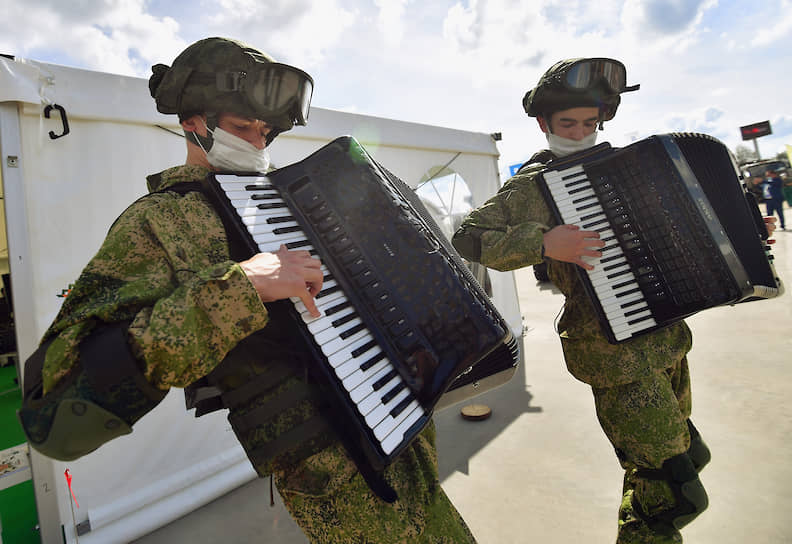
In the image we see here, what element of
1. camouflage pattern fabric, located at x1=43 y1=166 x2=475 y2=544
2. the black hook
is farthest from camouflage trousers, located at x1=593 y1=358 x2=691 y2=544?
the black hook

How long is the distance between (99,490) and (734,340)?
5254mm

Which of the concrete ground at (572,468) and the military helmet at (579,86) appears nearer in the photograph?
the military helmet at (579,86)

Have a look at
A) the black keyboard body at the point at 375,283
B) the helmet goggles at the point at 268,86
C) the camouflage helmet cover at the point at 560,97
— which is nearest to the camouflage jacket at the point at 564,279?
the camouflage helmet cover at the point at 560,97

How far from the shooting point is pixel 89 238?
7.66 ft

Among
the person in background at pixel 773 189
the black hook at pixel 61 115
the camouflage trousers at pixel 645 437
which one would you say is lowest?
the person in background at pixel 773 189

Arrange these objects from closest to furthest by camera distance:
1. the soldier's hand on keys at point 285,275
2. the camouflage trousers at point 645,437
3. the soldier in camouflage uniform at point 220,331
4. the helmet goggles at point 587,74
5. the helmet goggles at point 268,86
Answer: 1. the soldier in camouflage uniform at point 220,331
2. the soldier's hand on keys at point 285,275
3. the helmet goggles at point 268,86
4. the camouflage trousers at point 645,437
5. the helmet goggles at point 587,74

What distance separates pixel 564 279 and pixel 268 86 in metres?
1.28

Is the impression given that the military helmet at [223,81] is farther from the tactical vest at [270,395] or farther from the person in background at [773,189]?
the person in background at [773,189]

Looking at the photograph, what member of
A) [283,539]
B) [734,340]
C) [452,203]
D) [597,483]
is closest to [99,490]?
[283,539]

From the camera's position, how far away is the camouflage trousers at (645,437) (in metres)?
1.46

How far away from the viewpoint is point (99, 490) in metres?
2.29

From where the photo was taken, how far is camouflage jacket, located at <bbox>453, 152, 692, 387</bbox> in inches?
60.1

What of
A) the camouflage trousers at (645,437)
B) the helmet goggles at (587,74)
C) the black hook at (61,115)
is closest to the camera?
the camouflage trousers at (645,437)

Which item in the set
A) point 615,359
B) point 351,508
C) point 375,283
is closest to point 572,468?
point 615,359
